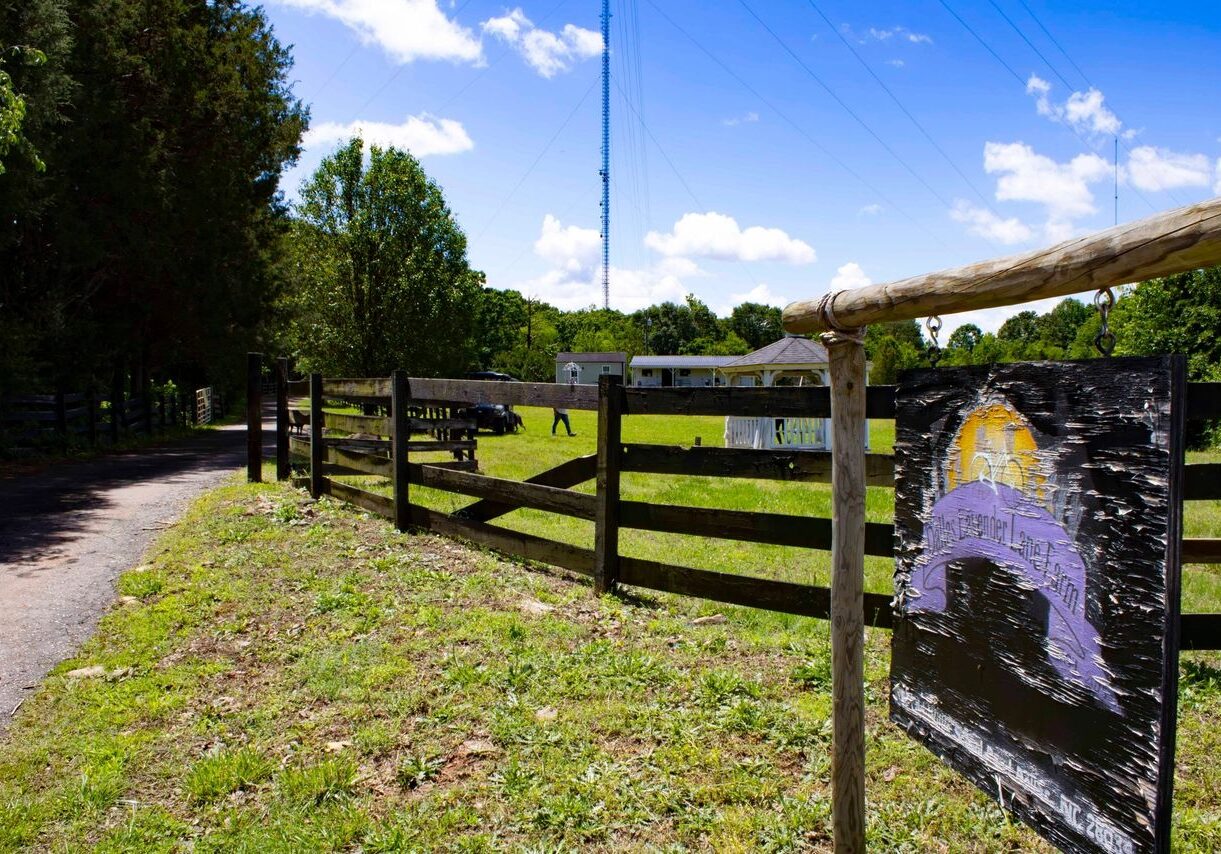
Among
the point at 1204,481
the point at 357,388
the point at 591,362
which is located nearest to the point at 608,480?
the point at 1204,481

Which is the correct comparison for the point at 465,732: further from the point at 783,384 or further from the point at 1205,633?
the point at 783,384

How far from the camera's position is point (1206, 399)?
379 cm

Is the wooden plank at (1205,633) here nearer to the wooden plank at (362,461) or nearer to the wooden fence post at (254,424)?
the wooden plank at (362,461)

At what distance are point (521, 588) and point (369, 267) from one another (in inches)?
1123

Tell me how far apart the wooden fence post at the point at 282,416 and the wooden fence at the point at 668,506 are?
355cm

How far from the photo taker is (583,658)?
4.54 meters

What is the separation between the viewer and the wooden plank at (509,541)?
6172mm

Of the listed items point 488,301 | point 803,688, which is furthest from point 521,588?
point 488,301

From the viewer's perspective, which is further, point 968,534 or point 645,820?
point 645,820

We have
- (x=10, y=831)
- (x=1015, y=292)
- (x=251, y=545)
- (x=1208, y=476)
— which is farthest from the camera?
(x=251, y=545)

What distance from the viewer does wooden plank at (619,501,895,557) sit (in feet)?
14.5

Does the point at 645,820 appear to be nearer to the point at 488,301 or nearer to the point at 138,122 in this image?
the point at 138,122

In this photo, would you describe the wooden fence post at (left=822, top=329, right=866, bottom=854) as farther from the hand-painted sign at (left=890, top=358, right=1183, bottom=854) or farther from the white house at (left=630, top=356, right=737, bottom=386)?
the white house at (left=630, top=356, right=737, bottom=386)

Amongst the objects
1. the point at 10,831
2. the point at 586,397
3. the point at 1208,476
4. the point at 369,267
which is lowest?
the point at 10,831
